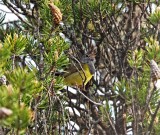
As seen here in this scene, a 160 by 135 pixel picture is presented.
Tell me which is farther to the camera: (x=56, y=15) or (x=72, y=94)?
(x=72, y=94)

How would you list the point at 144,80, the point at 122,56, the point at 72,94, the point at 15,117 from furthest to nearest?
the point at 72,94
the point at 122,56
the point at 144,80
the point at 15,117

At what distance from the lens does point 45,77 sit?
1596 mm

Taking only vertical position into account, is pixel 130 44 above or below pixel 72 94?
above

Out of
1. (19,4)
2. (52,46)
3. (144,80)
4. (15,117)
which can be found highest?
(19,4)

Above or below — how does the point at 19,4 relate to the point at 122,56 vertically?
above

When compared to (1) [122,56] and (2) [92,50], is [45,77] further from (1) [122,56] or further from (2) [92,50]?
(2) [92,50]

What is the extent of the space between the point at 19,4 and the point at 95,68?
679 mm

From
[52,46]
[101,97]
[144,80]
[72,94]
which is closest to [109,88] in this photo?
[101,97]

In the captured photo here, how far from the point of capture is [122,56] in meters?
2.32

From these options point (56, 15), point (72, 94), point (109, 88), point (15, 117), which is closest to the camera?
point (15, 117)

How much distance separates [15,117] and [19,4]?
161 centimetres

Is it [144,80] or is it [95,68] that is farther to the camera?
[95,68]

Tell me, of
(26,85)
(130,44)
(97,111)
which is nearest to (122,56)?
(130,44)

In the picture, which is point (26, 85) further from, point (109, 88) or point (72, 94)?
point (72, 94)
